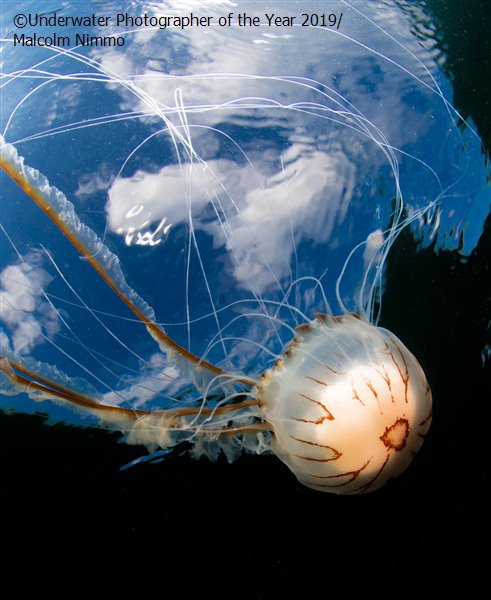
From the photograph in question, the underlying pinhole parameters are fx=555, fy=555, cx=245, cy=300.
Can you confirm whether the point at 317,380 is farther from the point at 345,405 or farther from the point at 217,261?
the point at 217,261

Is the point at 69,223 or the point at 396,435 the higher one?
the point at 69,223

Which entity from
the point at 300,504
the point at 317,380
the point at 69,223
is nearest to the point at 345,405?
the point at 317,380

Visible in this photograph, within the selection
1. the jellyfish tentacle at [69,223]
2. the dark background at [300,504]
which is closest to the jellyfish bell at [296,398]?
the jellyfish tentacle at [69,223]

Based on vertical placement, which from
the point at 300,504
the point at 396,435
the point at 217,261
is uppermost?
the point at 217,261

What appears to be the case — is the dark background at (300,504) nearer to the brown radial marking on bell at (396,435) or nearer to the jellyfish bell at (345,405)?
the jellyfish bell at (345,405)

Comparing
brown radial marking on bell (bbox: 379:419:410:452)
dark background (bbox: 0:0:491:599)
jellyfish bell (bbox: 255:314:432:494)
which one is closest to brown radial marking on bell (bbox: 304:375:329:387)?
jellyfish bell (bbox: 255:314:432:494)

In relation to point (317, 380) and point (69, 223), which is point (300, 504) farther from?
point (69, 223)

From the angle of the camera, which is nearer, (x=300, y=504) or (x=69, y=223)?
(x=69, y=223)
